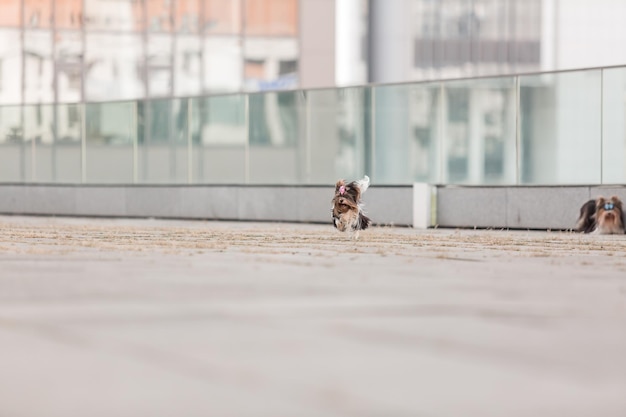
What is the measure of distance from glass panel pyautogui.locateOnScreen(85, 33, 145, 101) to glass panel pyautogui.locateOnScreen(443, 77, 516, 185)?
2338 cm

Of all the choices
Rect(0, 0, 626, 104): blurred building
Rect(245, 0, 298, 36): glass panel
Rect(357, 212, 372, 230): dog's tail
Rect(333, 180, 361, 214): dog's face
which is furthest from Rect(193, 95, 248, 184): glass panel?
Rect(245, 0, 298, 36): glass panel

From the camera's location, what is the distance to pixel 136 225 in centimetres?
2691

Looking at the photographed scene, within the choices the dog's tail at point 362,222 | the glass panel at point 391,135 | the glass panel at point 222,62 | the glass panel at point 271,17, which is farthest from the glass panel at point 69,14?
the dog's tail at point 362,222

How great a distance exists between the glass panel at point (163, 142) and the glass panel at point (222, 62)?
17034 mm

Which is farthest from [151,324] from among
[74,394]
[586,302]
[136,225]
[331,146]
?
[331,146]

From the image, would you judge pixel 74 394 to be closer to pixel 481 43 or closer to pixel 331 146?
pixel 331 146

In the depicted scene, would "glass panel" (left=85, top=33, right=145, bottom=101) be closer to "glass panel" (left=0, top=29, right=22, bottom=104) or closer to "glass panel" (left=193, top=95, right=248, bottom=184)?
"glass panel" (left=0, top=29, right=22, bottom=104)

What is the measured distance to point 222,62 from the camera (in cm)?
4888

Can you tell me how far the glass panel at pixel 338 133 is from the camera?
2800 cm

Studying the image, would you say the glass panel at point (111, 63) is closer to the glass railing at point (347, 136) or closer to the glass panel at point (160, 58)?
the glass panel at point (160, 58)

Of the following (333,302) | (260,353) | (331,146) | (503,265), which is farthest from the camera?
(331,146)

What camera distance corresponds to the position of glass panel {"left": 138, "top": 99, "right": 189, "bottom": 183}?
1225 inches

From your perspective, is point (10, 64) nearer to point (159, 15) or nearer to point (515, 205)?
point (159, 15)

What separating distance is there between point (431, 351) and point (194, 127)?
23982mm
